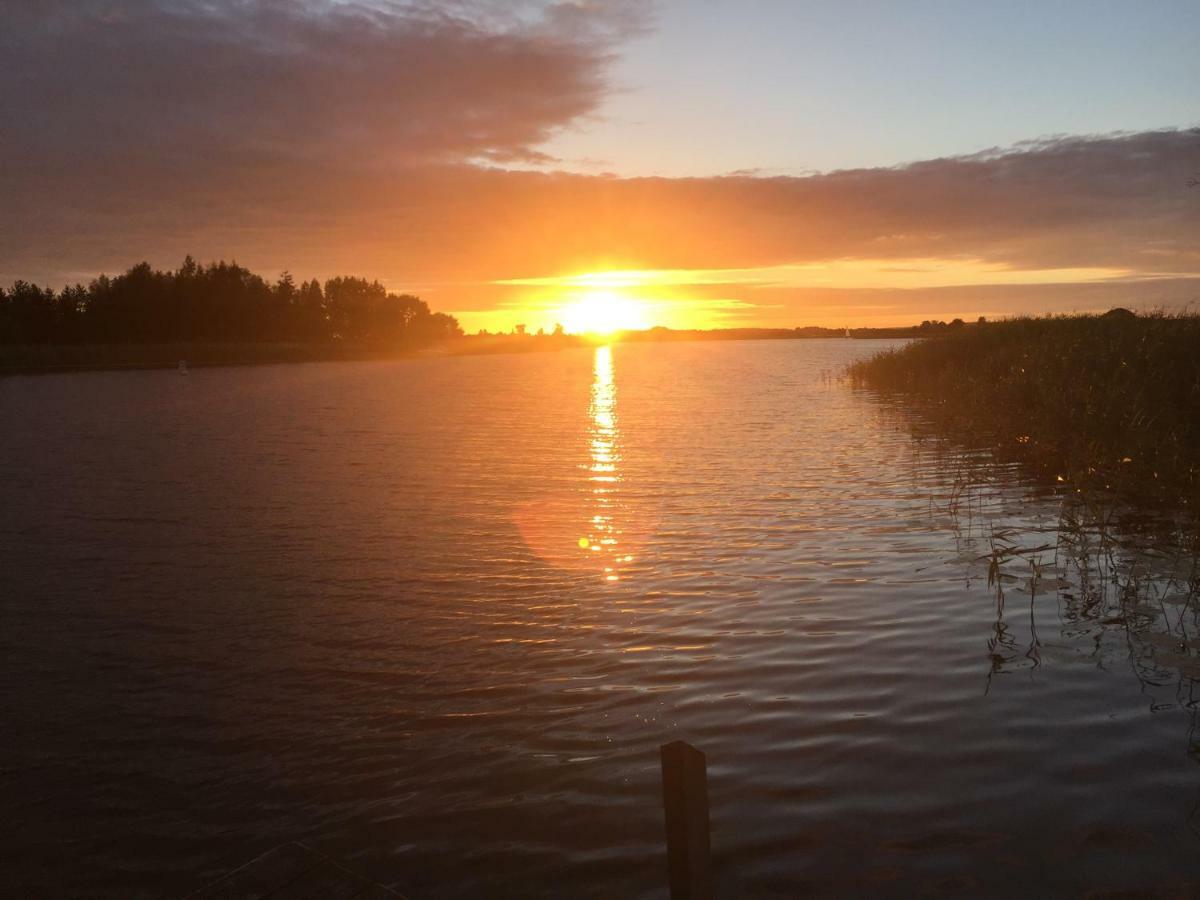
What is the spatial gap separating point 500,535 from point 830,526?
21.0 ft

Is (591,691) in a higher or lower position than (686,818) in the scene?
lower

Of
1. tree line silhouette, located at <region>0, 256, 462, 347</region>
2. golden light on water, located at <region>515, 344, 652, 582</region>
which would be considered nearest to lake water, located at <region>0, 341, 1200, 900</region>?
golden light on water, located at <region>515, 344, 652, 582</region>

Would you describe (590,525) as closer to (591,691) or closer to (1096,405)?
(591,691)

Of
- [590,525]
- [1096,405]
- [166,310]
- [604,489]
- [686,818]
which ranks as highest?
[166,310]

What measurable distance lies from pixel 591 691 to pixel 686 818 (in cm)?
534

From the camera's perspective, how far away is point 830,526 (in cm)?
1734

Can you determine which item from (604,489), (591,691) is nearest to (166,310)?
(604,489)

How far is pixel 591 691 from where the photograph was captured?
9.63m

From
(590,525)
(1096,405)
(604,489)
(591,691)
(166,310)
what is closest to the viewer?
(591,691)

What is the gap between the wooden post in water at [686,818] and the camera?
4.30 meters

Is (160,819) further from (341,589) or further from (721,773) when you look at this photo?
(341,589)

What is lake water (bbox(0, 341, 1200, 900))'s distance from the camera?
6.64m

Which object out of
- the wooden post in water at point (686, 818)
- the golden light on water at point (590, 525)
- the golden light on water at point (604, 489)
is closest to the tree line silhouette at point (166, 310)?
the golden light on water at point (604, 489)

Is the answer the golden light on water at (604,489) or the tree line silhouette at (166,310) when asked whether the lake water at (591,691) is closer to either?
the golden light on water at (604,489)
